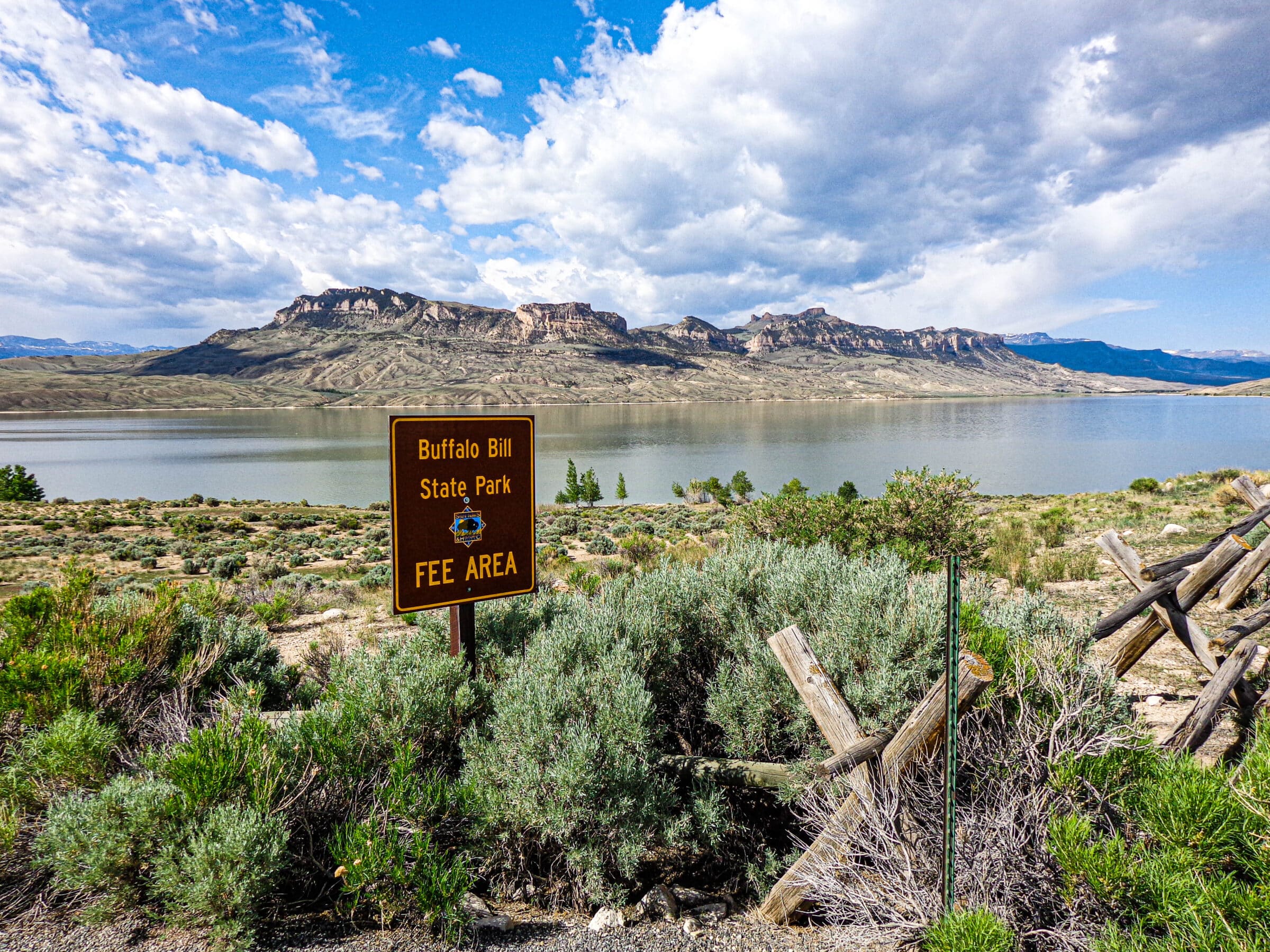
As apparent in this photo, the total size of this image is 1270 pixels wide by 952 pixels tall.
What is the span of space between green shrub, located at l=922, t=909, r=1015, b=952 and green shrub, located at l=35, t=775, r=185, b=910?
11.3 ft

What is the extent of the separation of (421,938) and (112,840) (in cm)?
152

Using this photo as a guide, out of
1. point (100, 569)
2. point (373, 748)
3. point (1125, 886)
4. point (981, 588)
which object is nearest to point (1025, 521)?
point (981, 588)

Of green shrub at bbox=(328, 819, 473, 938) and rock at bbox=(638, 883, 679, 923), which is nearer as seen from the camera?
green shrub at bbox=(328, 819, 473, 938)

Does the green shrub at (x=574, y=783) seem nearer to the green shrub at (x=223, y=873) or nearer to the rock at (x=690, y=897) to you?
the rock at (x=690, y=897)

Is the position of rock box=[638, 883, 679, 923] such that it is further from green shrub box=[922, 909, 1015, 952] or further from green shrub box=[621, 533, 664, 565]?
green shrub box=[621, 533, 664, 565]

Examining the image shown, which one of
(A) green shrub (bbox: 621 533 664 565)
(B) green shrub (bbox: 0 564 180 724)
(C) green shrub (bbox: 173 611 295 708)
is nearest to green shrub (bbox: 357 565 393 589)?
(A) green shrub (bbox: 621 533 664 565)

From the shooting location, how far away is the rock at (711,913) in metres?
3.14

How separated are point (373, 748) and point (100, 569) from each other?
18426 mm

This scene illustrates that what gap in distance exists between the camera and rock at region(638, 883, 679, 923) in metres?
3.13

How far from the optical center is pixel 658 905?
317 cm

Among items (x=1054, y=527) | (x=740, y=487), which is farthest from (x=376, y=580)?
(x=740, y=487)

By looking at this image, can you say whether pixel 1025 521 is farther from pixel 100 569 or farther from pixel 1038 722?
pixel 100 569

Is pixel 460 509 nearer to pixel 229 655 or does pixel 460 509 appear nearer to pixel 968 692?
pixel 229 655

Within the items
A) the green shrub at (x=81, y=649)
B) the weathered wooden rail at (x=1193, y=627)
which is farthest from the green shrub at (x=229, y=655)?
the weathered wooden rail at (x=1193, y=627)
